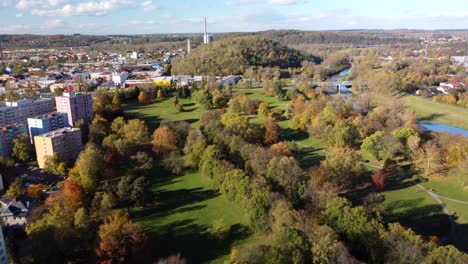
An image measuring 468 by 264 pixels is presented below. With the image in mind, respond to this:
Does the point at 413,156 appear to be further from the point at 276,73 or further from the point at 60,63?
the point at 60,63

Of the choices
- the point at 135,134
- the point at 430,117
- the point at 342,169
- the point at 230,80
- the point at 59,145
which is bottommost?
the point at 430,117

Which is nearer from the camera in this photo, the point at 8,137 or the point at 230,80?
the point at 8,137

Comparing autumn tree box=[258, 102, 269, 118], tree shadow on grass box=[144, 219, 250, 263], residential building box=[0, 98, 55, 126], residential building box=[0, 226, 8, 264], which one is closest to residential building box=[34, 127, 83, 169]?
residential building box=[0, 98, 55, 126]

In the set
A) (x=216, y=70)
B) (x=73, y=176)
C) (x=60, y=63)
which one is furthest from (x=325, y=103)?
(x=60, y=63)

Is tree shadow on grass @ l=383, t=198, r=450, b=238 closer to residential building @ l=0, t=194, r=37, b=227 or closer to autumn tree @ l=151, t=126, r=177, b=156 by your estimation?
autumn tree @ l=151, t=126, r=177, b=156

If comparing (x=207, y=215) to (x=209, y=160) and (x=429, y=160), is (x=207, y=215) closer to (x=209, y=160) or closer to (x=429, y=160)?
(x=209, y=160)

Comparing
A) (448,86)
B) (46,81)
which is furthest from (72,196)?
(448,86)

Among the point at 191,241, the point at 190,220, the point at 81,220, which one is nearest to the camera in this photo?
the point at 81,220

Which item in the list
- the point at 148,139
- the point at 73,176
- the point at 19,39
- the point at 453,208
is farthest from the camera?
the point at 19,39
